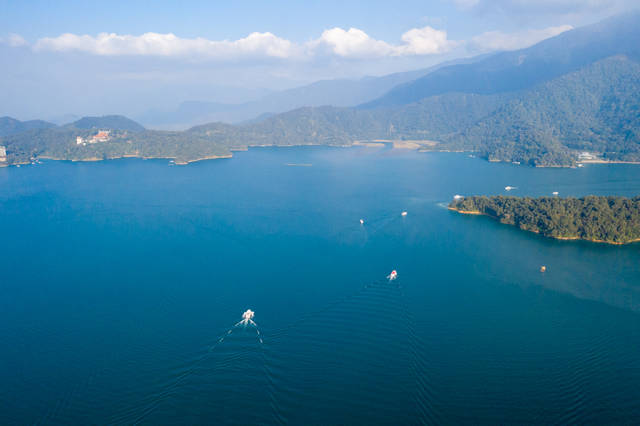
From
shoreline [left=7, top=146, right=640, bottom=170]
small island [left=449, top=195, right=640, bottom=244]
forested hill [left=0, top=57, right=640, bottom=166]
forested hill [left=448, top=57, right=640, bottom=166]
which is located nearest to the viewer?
small island [left=449, top=195, right=640, bottom=244]

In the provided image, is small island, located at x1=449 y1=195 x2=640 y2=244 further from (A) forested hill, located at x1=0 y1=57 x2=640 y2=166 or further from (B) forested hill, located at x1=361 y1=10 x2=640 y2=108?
(B) forested hill, located at x1=361 y1=10 x2=640 y2=108

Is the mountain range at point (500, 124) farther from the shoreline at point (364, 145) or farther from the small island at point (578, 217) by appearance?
the small island at point (578, 217)

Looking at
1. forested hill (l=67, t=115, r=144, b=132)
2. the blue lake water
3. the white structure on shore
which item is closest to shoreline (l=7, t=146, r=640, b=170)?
the white structure on shore

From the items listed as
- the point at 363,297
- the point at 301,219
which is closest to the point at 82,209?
the point at 301,219

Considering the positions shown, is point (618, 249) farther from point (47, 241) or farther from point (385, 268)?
point (47, 241)

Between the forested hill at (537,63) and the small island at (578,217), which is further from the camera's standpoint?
the forested hill at (537,63)

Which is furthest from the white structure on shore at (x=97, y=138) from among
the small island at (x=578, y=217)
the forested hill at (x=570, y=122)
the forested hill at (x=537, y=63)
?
the forested hill at (x=537, y=63)
